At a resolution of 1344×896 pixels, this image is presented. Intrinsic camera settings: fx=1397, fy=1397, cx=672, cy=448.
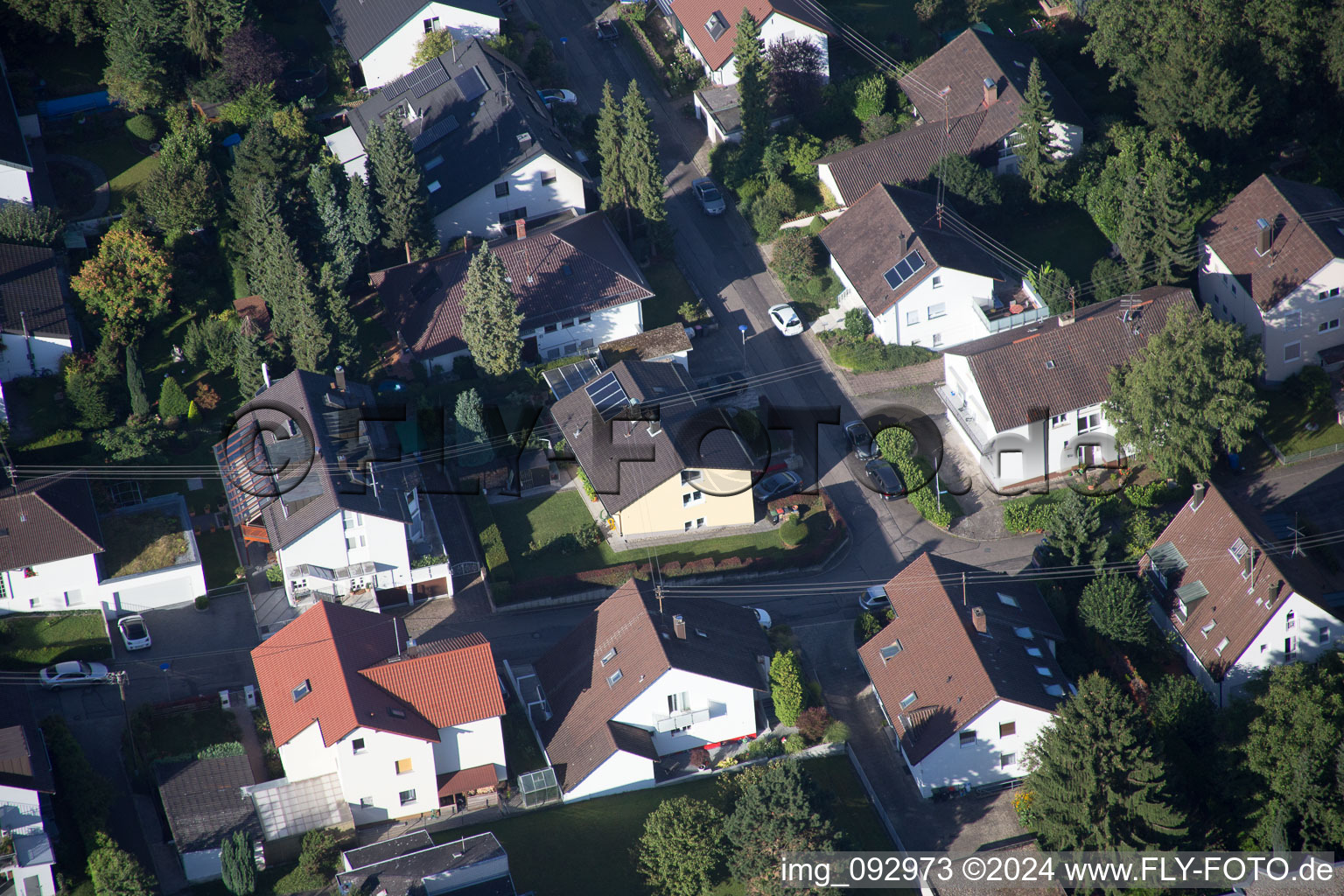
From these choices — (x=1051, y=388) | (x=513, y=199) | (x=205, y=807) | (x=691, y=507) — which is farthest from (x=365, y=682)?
(x=1051, y=388)

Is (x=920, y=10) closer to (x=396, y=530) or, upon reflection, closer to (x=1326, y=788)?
(x=396, y=530)

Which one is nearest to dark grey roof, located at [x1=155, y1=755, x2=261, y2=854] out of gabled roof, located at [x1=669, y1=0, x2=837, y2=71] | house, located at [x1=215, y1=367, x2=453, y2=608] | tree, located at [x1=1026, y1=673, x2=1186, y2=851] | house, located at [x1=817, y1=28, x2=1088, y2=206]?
house, located at [x1=215, y1=367, x2=453, y2=608]

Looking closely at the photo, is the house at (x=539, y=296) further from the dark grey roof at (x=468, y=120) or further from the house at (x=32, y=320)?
the house at (x=32, y=320)

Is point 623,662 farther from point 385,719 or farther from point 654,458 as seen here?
point 654,458

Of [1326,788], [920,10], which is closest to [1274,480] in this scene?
[1326,788]

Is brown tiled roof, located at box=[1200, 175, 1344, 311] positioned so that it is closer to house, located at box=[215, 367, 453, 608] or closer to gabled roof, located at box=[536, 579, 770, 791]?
gabled roof, located at box=[536, 579, 770, 791]
